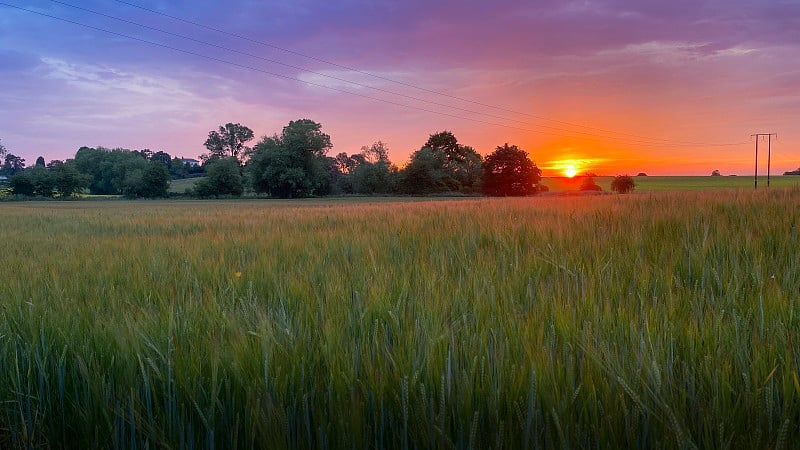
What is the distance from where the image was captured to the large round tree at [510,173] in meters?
77.2

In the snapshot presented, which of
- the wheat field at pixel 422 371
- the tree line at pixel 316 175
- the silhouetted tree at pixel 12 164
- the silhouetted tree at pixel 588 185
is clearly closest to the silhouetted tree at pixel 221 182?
the tree line at pixel 316 175

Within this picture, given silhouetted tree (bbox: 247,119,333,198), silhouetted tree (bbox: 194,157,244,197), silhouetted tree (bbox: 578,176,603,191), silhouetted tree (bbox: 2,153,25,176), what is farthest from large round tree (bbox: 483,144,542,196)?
silhouetted tree (bbox: 2,153,25,176)

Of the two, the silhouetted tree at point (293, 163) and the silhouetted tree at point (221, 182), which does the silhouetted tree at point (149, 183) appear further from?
the silhouetted tree at point (293, 163)

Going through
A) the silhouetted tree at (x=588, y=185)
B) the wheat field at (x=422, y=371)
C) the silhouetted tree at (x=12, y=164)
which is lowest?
the wheat field at (x=422, y=371)

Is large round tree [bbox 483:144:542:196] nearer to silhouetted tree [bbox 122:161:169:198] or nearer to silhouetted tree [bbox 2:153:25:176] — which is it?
silhouetted tree [bbox 122:161:169:198]

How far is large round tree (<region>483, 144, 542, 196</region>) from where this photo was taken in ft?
253

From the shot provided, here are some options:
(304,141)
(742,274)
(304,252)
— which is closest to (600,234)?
(742,274)

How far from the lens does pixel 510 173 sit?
253ft

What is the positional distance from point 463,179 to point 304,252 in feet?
265

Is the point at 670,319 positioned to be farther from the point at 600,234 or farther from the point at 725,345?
the point at 600,234

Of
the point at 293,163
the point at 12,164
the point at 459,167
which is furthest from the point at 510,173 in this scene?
the point at 12,164

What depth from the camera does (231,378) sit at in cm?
119

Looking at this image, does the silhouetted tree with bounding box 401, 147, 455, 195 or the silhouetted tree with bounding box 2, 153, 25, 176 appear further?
the silhouetted tree with bounding box 2, 153, 25, 176

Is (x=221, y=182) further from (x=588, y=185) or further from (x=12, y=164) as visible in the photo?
(x=12, y=164)
